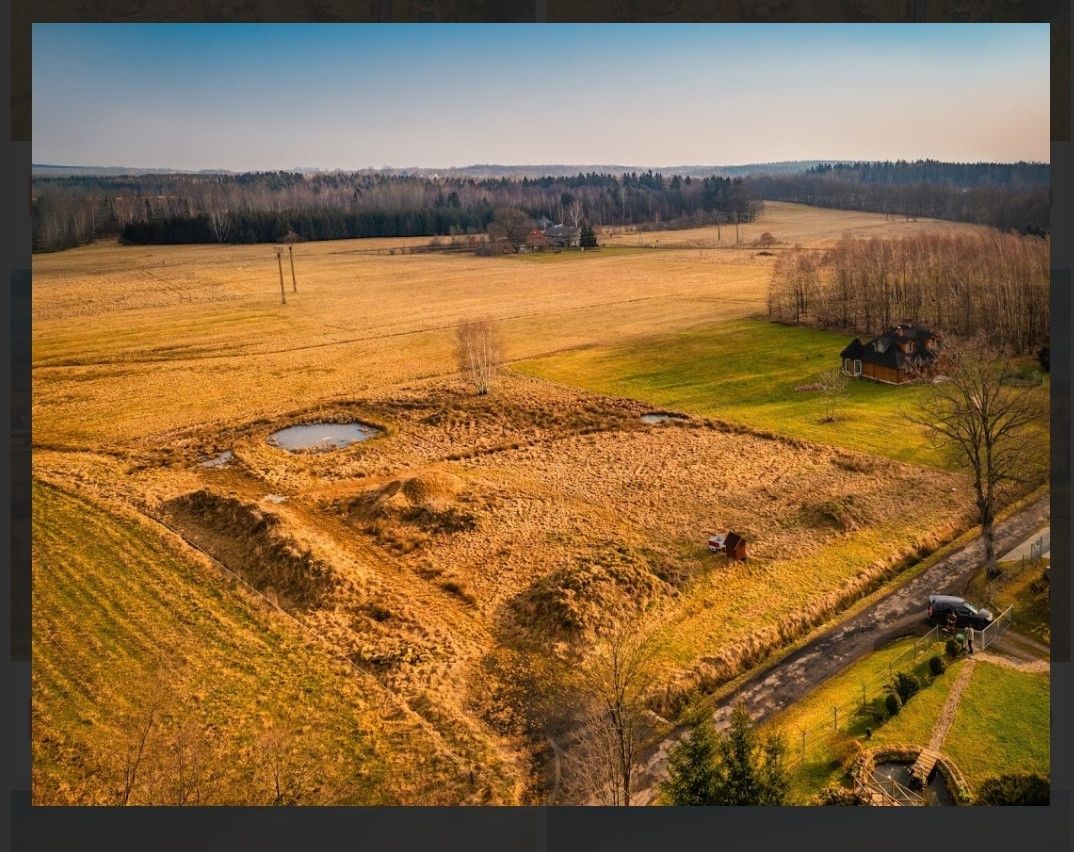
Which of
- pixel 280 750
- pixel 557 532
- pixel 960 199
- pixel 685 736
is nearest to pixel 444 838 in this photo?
pixel 280 750

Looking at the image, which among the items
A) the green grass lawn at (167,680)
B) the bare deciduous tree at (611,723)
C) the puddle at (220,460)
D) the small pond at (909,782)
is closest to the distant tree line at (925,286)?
the small pond at (909,782)

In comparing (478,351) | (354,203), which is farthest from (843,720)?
(354,203)

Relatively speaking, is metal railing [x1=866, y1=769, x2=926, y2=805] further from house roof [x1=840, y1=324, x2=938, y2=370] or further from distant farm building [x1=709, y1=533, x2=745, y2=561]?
house roof [x1=840, y1=324, x2=938, y2=370]

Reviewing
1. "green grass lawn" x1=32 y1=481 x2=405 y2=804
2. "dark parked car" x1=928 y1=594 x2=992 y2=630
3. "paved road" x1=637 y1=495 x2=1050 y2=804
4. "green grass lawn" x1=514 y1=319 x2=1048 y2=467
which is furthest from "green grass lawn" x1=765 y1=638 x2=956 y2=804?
"green grass lawn" x1=514 y1=319 x2=1048 y2=467

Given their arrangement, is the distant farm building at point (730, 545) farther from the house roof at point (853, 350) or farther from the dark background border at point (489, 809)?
the house roof at point (853, 350)

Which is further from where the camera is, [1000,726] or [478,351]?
[478,351]

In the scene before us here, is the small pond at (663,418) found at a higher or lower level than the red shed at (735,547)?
higher

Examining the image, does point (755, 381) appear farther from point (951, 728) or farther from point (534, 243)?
point (951, 728)
